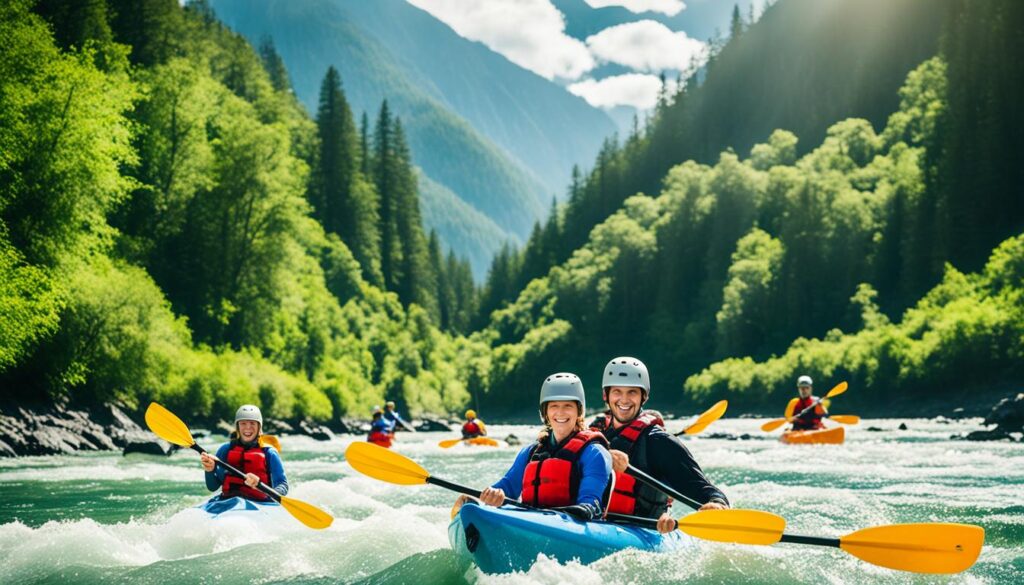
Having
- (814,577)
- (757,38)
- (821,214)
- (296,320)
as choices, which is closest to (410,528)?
(814,577)

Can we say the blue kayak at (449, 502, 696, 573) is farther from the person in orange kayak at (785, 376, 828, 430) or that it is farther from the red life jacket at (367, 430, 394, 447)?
the person in orange kayak at (785, 376, 828, 430)

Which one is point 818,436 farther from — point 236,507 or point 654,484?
point 654,484

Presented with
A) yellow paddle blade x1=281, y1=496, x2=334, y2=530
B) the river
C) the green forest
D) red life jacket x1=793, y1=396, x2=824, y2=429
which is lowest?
the river

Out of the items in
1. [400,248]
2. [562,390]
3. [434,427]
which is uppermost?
[400,248]

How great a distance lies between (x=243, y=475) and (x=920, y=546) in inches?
259

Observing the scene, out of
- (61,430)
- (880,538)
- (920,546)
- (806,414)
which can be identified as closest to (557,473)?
(880,538)

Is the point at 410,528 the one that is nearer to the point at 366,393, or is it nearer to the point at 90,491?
the point at 90,491

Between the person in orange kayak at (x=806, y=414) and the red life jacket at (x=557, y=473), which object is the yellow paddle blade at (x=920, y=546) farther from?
the person in orange kayak at (x=806, y=414)

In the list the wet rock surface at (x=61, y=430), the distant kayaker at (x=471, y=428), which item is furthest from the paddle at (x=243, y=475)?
the distant kayaker at (x=471, y=428)

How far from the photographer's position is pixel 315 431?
3381cm

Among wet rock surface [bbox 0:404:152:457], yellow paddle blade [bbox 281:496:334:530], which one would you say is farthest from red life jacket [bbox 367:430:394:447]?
yellow paddle blade [bbox 281:496:334:530]

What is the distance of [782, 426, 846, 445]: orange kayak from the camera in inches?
858

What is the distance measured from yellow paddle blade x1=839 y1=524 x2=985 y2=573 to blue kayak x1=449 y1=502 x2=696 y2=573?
1916 mm

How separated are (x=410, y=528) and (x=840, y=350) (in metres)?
43.1
